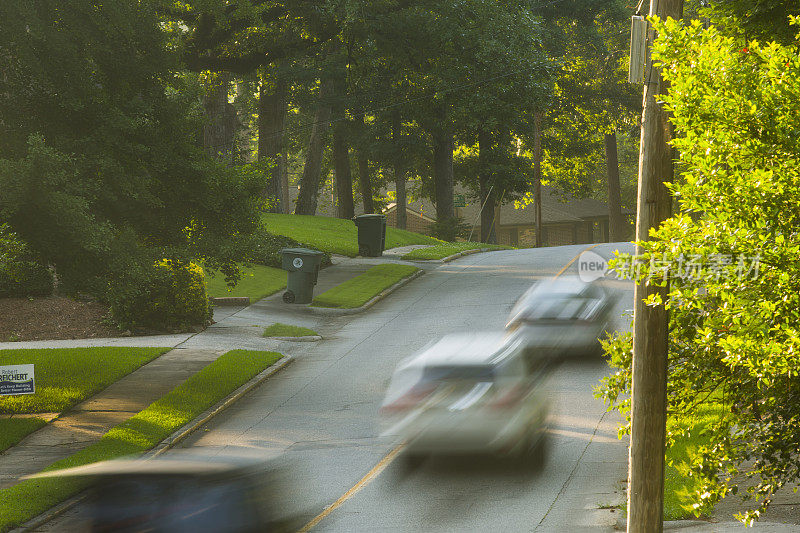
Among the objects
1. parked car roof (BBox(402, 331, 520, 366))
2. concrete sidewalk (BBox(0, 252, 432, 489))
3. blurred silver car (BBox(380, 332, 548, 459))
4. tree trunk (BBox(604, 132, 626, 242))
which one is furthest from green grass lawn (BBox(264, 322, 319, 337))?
tree trunk (BBox(604, 132, 626, 242))

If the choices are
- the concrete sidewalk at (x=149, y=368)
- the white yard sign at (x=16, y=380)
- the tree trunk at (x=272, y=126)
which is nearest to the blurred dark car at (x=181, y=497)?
the concrete sidewalk at (x=149, y=368)

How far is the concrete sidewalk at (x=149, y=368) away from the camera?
13.7 meters

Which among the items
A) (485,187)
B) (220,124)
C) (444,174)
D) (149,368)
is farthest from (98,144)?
(485,187)

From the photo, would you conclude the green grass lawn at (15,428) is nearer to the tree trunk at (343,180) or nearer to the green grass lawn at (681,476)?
the green grass lawn at (681,476)

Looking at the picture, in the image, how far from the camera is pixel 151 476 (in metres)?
7.57

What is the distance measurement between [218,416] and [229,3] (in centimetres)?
1746

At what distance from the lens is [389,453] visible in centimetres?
1290

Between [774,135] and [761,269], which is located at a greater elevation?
[774,135]

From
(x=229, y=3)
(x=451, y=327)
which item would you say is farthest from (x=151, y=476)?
(x=229, y=3)

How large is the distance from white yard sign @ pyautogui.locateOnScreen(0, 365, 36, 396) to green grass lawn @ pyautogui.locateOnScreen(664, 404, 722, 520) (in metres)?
10.0

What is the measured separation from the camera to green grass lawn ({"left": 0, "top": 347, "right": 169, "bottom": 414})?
16156mm

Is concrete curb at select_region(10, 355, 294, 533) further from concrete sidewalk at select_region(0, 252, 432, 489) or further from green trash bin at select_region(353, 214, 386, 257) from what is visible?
green trash bin at select_region(353, 214, 386, 257)

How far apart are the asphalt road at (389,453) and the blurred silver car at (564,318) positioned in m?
0.49

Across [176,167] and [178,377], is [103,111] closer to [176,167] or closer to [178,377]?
[176,167]
